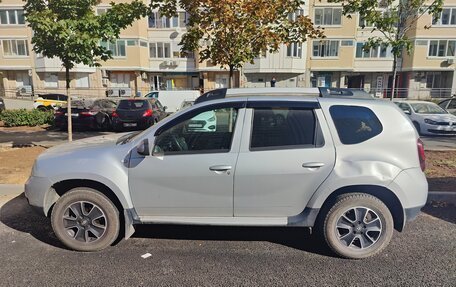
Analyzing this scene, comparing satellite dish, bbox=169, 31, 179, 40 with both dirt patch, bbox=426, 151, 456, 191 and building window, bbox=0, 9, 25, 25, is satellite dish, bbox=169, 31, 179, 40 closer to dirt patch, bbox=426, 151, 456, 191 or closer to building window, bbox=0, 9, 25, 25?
building window, bbox=0, 9, 25, 25

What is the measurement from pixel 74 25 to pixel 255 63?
90.7 feet

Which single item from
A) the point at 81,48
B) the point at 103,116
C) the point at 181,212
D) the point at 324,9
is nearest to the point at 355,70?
the point at 324,9

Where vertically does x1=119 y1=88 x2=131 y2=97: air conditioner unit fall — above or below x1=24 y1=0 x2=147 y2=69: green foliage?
below

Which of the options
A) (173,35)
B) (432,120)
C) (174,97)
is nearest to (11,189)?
(432,120)

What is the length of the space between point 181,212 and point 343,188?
69.7 inches

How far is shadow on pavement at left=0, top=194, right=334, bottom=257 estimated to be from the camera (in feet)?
12.4

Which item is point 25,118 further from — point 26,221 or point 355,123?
point 355,123

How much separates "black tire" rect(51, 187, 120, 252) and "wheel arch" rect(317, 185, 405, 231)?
231 centimetres

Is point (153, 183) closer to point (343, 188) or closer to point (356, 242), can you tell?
point (343, 188)

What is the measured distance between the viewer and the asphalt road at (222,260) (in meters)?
3.04

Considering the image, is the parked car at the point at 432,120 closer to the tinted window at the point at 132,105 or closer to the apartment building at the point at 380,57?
the tinted window at the point at 132,105

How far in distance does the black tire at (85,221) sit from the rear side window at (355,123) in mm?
2629

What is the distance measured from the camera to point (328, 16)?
33.1 meters

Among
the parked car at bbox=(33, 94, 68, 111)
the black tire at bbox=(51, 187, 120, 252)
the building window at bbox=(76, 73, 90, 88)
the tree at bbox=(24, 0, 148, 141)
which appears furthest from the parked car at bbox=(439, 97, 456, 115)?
the building window at bbox=(76, 73, 90, 88)
